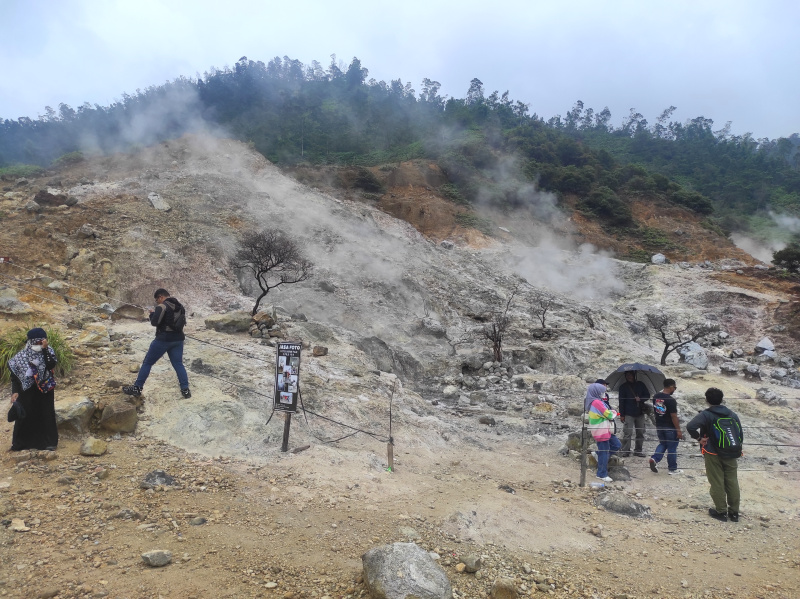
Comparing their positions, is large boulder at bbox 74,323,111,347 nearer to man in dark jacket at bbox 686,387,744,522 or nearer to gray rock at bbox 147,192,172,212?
man in dark jacket at bbox 686,387,744,522

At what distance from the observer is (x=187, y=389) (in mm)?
5883

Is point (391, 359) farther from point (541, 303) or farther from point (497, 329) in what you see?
point (541, 303)

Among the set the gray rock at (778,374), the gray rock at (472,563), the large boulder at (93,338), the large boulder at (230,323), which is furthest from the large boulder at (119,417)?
the gray rock at (778,374)

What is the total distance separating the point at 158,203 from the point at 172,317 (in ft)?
49.4

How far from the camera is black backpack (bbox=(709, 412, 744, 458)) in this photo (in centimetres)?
477

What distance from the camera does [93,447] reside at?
178 inches

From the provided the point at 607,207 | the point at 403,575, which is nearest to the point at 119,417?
the point at 403,575

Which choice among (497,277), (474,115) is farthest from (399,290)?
(474,115)

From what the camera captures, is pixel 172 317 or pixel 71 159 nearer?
pixel 172 317

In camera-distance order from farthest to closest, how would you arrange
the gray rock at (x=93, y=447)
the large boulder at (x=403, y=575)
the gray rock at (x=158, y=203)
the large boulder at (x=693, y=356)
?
the gray rock at (x=158, y=203) < the large boulder at (x=693, y=356) < the gray rock at (x=93, y=447) < the large boulder at (x=403, y=575)

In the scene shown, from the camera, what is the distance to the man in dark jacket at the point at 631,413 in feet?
22.3

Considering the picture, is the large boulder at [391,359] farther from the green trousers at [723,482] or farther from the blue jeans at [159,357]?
the green trousers at [723,482]

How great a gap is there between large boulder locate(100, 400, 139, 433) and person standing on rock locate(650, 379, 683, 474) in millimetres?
6308

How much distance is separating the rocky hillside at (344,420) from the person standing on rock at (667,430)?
8.3 inches
